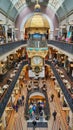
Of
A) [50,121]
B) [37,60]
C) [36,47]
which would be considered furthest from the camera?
[37,60]

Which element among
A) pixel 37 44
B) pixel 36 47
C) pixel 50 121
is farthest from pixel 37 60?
pixel 50 121

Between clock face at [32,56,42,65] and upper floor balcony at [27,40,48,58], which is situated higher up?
upper floor balcony at [27,40,48,58]

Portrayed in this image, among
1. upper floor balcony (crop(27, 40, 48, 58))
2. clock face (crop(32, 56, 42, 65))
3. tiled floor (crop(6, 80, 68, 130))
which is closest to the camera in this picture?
tiled floor (crop(6, 80, 68, 130))

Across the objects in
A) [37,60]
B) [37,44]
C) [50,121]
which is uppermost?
[37,44]

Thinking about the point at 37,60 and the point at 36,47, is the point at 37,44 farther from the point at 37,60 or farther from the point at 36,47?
the point at 37,60

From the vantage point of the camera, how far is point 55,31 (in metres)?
43.1

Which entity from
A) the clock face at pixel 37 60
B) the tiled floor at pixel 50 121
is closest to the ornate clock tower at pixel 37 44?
the clock face at pixel 37 60

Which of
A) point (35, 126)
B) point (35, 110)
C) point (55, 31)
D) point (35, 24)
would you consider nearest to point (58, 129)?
point (35, 126)

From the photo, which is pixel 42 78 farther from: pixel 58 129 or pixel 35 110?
pixel 58 129

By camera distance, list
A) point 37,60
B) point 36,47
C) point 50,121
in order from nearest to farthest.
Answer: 1. point 50,121
2. point 36,47
3. point 37,60

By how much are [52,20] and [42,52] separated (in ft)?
45.4

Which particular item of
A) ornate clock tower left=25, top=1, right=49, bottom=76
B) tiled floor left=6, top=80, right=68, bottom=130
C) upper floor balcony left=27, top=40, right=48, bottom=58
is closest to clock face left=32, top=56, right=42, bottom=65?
ornate clock tower left=25, top=1, right=49, bottom=76

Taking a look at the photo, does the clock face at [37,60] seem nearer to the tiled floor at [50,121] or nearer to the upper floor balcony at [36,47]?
the upper floor balcony at [36,47]

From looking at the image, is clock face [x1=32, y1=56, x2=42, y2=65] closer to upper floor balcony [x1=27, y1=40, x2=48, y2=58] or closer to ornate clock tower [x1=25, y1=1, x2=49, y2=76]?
ornate clock tower [x1=25, y1=1, x2=49, y2=76]
